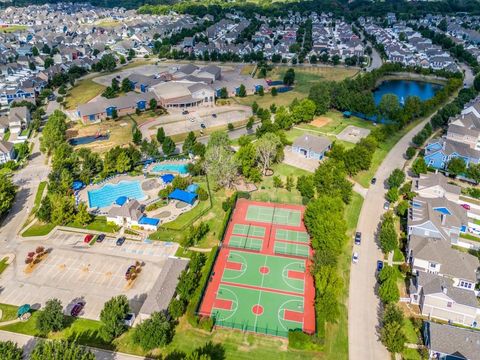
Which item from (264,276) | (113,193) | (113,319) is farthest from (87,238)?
(264,276)

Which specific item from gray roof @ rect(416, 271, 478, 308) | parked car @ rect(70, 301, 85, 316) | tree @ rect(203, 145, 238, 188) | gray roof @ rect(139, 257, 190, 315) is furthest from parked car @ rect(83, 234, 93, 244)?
gray roof @ rect(416, 271, 478, 308)

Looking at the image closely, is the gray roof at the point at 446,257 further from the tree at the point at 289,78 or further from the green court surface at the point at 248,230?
the tree at the point at 289,78

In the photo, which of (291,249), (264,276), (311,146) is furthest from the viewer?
(311,146)

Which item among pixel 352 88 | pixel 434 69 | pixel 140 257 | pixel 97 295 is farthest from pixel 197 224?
pixel 434 69

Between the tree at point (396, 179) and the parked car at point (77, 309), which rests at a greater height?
the tree at point (396, 179)

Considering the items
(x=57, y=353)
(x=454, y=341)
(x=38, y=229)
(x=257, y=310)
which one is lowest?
(x=257, y=310)

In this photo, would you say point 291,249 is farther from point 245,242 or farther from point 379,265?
point 379,265

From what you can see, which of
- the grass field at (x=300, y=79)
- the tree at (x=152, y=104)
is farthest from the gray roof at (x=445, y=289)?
the tree at (x=152, y=104)
